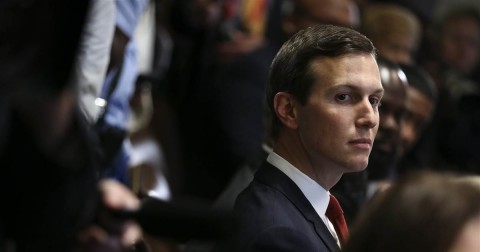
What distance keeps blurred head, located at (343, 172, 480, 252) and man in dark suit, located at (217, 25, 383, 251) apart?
822mm

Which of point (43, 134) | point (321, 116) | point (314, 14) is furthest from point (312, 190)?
point (314, 14)

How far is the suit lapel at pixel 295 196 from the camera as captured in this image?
2891mm

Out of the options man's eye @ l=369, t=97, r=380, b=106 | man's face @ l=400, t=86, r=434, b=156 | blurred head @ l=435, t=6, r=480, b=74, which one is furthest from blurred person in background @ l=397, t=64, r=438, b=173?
man's eye @ l=369, t=97, r=380, b=106

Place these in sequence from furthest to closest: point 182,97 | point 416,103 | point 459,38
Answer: point 459,38
point 182,97
point 416,103

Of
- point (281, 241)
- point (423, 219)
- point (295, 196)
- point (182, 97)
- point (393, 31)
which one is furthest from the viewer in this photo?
point (393, 31)

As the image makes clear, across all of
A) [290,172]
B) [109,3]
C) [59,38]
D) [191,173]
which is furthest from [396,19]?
[59,38]

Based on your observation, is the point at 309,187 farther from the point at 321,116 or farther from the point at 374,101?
the point at 374,101

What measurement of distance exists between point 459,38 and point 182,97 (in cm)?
230

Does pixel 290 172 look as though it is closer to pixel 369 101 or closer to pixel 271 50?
pixel 369 101

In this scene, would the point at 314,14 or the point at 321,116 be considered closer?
the point at 321,116

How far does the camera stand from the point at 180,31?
522 centimetres

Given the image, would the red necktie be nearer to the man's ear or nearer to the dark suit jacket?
the dark suit jacket

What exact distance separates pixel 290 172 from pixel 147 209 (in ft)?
3.20

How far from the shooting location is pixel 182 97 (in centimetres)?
511
